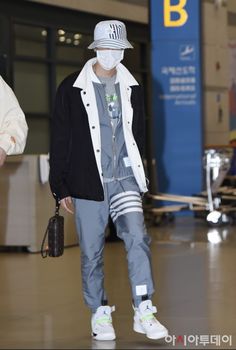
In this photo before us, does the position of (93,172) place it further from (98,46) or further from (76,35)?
(76,35)

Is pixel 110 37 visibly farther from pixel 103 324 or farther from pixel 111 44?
pixel 103 324

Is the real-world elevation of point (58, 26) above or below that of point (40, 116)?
above

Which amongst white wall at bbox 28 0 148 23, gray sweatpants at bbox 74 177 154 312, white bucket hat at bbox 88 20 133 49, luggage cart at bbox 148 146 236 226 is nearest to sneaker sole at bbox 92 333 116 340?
gray sweatpants at bbox 74 177 154 312

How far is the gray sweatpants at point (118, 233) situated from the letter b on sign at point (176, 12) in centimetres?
843

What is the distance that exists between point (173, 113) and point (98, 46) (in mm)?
8704

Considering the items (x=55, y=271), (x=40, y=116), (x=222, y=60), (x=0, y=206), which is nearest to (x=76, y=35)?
(x=40, y=116)

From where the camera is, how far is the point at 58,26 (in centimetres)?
1373

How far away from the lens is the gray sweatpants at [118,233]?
4.77 metres

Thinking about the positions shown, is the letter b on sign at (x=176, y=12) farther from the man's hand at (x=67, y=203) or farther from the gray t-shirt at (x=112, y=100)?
the man's hand at (x=67, y=203)

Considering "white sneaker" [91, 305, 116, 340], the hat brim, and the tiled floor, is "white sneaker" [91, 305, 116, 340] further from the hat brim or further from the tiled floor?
the hat brim

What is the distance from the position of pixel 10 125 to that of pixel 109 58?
2.06 feet

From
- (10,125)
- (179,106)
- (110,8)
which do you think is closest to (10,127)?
(10,125)

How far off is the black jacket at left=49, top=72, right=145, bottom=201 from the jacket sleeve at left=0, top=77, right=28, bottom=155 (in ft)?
0.55

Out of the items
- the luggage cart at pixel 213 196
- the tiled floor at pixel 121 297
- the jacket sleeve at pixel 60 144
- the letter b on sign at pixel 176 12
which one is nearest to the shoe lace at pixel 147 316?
the tiled floor at pixel 121 297
